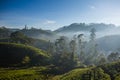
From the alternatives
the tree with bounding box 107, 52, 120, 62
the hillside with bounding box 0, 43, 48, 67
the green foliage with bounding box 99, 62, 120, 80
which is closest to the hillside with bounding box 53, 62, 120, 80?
the green foliage with bounding box 99, 62, 120, 80

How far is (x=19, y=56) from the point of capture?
14462 cm

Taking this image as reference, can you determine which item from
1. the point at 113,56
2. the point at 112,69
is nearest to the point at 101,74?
the point at 112,69

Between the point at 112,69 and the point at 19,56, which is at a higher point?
the point at 19,56

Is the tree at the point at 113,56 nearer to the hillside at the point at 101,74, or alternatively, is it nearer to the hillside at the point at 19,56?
the hillside at the point at 101,74

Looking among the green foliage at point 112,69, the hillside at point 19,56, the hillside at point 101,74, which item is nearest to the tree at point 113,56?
the green foliage at point 112,69

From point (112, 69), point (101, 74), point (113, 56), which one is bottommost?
point (113, 56)

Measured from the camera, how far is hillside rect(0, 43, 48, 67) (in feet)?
446

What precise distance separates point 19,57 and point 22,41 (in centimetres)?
5506

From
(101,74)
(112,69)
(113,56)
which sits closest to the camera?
(101,74)

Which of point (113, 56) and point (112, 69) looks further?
point (113, 56)

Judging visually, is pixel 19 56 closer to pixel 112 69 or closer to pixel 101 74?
pixel 101 74

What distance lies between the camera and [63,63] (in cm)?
13362

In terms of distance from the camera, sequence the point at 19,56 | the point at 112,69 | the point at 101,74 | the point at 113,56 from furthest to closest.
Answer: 1. the point at 113,56
2. the point at 19,56
3. the point at 112,69
4. the point at 101,74

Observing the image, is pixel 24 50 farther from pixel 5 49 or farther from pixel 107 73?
pixel 107 73
